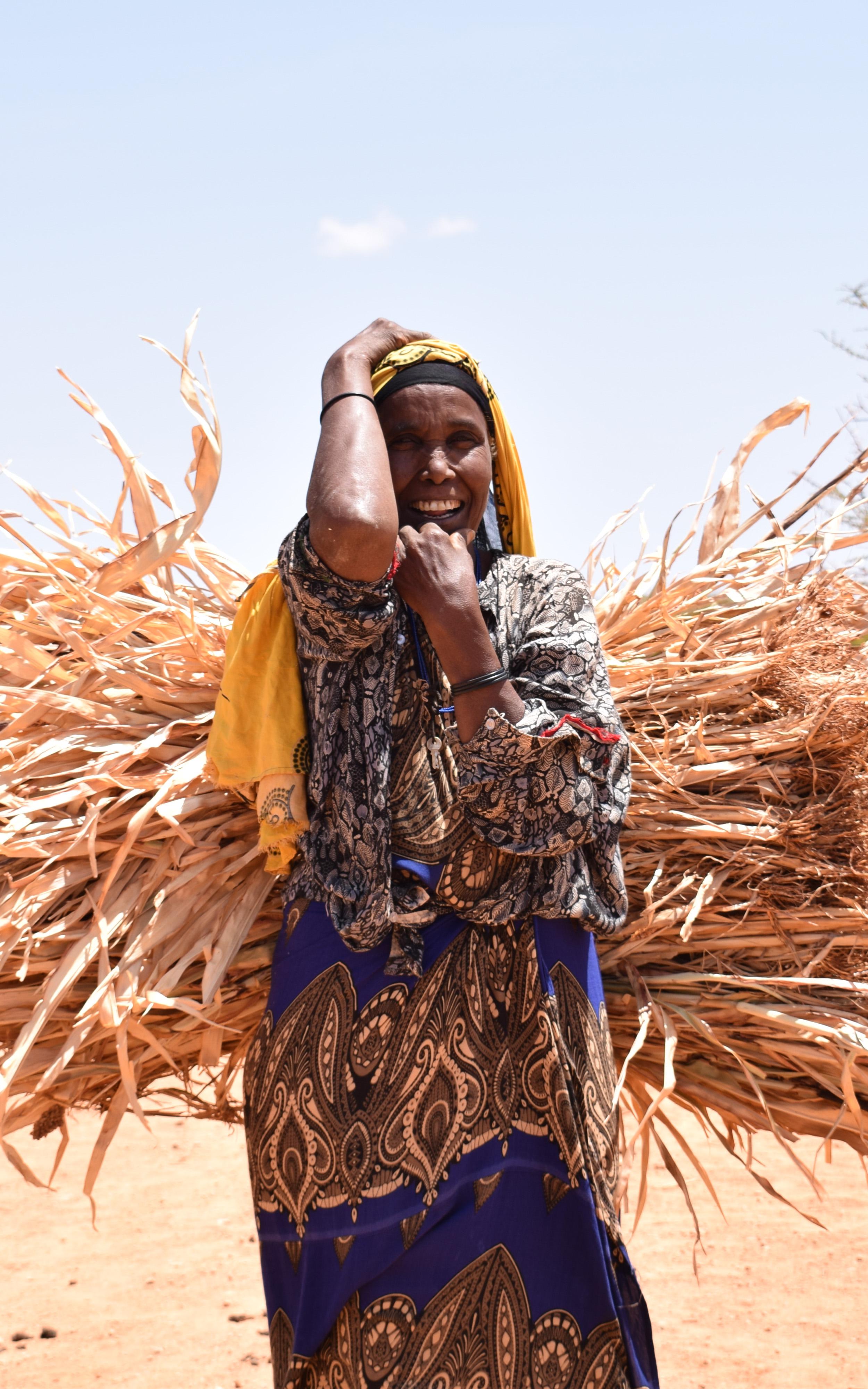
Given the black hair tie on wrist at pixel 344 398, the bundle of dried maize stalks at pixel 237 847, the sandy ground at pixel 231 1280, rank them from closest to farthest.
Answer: the black hair tie on wrist at pixel 344 398
the bundle of dried maize stalks at pixel 237 847
the sandy ground at pixel 231 1280

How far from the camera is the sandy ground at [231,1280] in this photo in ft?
13.1

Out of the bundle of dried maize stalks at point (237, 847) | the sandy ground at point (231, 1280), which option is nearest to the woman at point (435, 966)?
the bundle of dried maize stalks at point (237, 847)

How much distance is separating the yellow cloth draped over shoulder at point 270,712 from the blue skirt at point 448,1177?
201 millimetres

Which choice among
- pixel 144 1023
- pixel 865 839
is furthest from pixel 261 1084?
pixel 865 839

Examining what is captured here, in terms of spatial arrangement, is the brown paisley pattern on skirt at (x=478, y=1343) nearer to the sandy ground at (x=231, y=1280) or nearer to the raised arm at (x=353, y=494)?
the raised arm at (x=353, y=494)

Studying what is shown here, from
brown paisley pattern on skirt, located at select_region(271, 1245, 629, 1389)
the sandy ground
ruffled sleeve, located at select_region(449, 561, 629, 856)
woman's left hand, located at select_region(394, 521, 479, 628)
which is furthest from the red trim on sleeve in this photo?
the sandy ground

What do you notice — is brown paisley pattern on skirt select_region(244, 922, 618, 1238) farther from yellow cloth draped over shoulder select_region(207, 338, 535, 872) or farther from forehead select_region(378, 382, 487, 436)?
forehead select_region(378, 382, 487, 436)

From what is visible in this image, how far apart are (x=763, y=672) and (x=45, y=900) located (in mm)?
1429

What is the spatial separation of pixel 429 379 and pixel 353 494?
0.37 m

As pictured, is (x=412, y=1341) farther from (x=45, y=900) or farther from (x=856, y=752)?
(x=856, y=752)

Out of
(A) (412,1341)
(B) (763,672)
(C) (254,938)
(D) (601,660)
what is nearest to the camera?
(A) (412,1341)

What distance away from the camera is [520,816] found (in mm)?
1887

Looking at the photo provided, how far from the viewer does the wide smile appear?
2082mm

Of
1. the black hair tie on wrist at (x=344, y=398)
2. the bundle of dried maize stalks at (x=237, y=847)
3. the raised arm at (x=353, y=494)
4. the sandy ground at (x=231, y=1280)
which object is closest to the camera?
the raised arm at (x=353, y=494)
